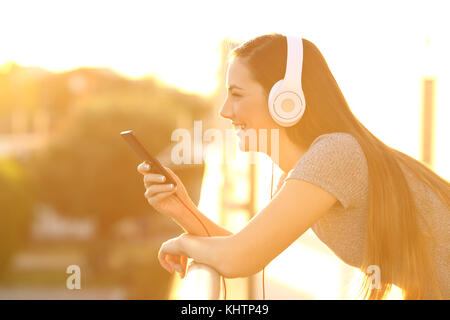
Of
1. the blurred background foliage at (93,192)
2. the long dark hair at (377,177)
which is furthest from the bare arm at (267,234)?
the blurred background foliage at (93,192)

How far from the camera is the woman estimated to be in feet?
3.19

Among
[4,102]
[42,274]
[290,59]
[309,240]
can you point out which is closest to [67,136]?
[42,274]

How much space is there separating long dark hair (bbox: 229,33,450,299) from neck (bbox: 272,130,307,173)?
0.04 m

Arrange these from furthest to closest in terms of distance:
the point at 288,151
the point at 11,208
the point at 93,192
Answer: the point at 93,192 → the point at 11,208 → the point at 288,151

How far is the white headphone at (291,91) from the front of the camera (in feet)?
3.63

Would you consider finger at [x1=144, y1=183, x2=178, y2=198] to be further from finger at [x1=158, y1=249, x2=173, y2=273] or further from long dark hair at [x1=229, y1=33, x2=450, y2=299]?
long dark hair at [x1=229, y1=33, x2=450, y2=299]

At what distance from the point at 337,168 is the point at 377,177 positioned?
0.09 m

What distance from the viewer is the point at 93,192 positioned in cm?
1301

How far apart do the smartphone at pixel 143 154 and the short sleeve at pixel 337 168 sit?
248mm

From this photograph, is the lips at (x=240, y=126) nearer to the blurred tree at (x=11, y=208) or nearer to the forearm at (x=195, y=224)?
the forearm at (x=195, y=224)

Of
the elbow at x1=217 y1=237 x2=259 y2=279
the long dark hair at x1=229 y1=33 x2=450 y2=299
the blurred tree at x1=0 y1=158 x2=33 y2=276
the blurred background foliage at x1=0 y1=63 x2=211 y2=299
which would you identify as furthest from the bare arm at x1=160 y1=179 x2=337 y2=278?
the blurred tree at x1=0 y1=158 x2=33 y2=276

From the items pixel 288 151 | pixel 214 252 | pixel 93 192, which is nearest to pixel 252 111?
pixel 288 151

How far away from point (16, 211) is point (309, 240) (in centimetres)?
913

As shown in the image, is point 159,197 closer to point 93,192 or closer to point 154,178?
point 154,178
